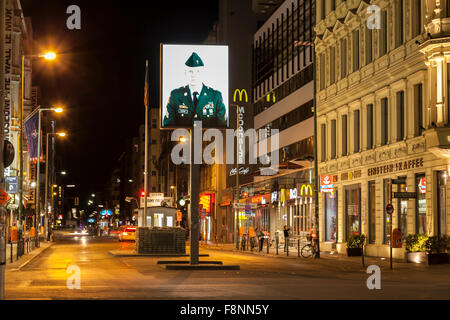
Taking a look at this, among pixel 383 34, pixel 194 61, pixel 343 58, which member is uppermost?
pixel 383 34

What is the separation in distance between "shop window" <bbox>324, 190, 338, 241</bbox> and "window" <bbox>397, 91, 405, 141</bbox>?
9.85 meters

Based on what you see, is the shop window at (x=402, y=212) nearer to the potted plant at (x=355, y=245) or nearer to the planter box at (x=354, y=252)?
the potted plant at (x=355, y=245)

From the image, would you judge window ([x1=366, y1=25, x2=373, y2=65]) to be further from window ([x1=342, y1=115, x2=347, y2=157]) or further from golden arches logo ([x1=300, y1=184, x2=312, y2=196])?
golden arches logo ([x1=300, y1=184, x2=312, y2=196])

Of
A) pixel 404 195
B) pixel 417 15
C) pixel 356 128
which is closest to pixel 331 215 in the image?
pixel 356 128

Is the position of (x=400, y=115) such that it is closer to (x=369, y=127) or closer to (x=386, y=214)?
(x=369, y=127)

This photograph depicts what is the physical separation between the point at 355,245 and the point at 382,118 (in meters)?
6.79

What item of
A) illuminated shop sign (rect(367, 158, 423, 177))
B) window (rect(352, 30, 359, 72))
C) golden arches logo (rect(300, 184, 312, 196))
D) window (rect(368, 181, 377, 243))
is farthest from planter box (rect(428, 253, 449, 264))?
golden arches logo (rect(300, 184, 312, 196))

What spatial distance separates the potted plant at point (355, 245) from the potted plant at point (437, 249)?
887 cm

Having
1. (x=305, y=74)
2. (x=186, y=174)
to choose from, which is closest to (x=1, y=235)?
(x=305, y=74)

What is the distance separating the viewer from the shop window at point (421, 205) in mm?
35250

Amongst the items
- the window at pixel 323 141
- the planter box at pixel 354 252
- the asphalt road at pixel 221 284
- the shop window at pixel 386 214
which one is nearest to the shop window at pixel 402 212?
the shop window at pixel 386 214

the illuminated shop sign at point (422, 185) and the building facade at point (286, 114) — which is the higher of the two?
A: the building facade at point (286, 114)

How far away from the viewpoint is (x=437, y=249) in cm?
3225
